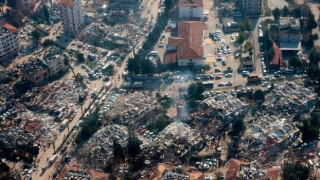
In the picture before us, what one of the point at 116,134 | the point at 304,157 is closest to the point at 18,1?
the point at 116,134

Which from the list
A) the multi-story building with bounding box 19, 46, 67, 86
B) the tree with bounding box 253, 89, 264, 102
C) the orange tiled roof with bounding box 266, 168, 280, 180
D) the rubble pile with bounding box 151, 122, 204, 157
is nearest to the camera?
the orange tiled roof with bounding box 266, 168, 280, 180

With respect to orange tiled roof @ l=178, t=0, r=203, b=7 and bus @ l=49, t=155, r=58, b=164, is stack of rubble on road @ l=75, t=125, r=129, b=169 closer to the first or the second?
bus @ l=49, t=155, r=58, b=164

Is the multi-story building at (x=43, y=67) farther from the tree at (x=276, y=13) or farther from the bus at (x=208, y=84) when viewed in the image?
the tree at (x=276, y=13)

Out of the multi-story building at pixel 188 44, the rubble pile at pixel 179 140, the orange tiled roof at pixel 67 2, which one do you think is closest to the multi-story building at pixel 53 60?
the orange tiled roof at pixel 67 2

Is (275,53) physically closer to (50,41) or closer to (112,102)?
(112,102)

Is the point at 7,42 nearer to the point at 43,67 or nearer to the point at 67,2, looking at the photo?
the point at 43,67

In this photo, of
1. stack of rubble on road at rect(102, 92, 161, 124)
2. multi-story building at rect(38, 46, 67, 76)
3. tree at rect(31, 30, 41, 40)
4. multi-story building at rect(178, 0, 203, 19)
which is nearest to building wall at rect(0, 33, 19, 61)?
tree at rect(31, 30, 41, 40)
